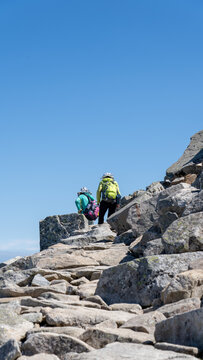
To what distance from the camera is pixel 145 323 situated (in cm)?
591

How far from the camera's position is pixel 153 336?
553 cm

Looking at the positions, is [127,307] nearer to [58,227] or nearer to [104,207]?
[58,227]

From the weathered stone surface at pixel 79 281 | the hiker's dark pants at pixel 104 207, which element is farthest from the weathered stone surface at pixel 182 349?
the hiker's dark pants at pixel 104 207

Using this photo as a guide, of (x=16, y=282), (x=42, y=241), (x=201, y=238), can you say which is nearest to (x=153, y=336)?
(x=201, y=238)

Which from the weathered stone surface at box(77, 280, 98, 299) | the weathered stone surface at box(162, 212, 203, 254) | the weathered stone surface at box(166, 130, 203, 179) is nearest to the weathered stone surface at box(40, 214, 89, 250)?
the weathered stone surface at box(166, 130, 203, 179)

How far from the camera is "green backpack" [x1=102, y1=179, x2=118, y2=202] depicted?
21.1m

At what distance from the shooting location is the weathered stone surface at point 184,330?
4.99m

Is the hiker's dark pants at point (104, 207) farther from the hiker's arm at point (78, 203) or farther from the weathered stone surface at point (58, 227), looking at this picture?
the hiker's arm at point (78, 203)

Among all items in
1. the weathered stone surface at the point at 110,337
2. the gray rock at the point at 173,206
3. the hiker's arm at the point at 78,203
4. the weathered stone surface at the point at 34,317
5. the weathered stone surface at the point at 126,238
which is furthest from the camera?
the hiker's arm at the point at 78,203

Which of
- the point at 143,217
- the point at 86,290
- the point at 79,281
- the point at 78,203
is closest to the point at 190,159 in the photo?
the point at 78,203

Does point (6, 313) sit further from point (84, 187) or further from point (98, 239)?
point (84, 187)

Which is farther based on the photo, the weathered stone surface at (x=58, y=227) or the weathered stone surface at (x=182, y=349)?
the weathered stone surface at (x=58, y=227)

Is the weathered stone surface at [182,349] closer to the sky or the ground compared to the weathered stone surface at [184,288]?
closer to the ground

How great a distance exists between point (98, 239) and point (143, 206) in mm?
3183
